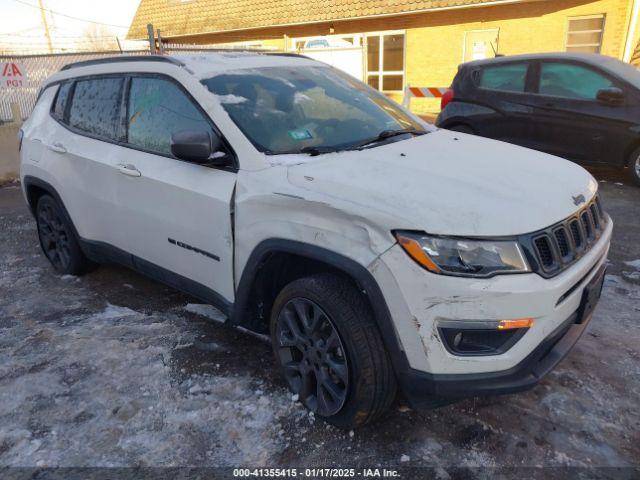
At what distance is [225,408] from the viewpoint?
108 inches

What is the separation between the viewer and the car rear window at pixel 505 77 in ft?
24.1

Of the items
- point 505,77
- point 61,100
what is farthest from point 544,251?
point 505,77

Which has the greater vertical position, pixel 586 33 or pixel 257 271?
pixel 586 33

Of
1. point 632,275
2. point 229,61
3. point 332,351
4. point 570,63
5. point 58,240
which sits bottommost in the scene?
point 632,275

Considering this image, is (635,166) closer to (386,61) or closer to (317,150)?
(317,150)

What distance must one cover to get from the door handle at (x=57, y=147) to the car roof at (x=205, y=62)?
586 mm

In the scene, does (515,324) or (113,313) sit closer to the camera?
A: (515,324)

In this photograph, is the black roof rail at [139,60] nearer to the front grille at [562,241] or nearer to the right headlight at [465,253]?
the right headlight at [465,253]

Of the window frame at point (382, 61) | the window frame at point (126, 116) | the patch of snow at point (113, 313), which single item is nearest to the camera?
the window frame at point (126, 116)

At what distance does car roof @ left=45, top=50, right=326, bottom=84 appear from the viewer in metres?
3.18

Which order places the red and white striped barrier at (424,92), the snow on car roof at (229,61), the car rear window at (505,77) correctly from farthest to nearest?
1. the red and white striped barrier at (424,92)
2. the car rear window at (505,77)
3. the snow on car roof at (229,61)

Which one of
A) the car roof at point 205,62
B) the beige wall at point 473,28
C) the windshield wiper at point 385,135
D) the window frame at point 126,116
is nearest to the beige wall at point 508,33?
the beige wall at point 473,28

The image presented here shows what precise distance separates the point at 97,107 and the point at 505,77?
5829mm

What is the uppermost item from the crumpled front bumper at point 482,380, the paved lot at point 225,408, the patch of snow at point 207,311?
the crumpled front bumper at point 482,380
